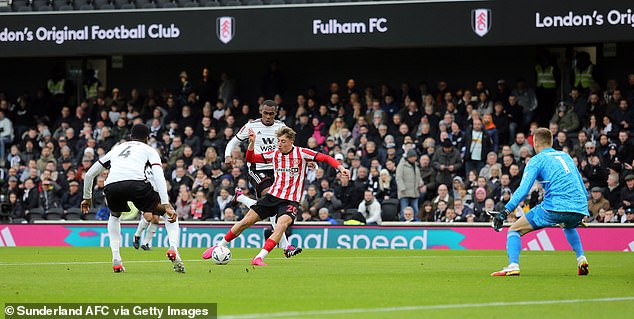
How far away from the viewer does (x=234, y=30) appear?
92.0ft

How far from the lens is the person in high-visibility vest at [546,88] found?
90.4 feet

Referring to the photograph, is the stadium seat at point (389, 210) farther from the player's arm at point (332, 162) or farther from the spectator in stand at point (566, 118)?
the player's arm at point (332, 162)

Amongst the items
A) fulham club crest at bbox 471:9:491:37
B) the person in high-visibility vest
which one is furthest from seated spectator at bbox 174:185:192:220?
the person in high-visibility vest

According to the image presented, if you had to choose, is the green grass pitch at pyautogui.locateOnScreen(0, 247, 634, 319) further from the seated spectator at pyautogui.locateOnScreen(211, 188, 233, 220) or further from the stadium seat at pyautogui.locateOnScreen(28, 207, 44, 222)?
the stadium seat at pyautogui.locateOnScreen(28, 207, 44, 222)

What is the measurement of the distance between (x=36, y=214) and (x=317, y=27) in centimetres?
776

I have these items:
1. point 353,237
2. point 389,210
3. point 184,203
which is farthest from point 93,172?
point 184,203

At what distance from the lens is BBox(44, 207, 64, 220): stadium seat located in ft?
89.2

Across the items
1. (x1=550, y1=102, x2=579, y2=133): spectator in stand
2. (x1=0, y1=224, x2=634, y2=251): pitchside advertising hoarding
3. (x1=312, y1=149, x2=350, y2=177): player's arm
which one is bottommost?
(x1=0, y1=224, x2=634, y2=251): pitchside advertising hoarding

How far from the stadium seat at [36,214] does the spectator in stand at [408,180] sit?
27.4ft

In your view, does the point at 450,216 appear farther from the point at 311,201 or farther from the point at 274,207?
the point at 274,207

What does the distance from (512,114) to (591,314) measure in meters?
17.6

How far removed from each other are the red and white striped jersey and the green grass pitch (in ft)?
3.16

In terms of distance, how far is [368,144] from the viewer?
26125mm

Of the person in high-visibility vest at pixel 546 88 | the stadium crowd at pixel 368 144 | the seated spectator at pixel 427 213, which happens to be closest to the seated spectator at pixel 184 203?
the stadium crowd at pixel 368 144
